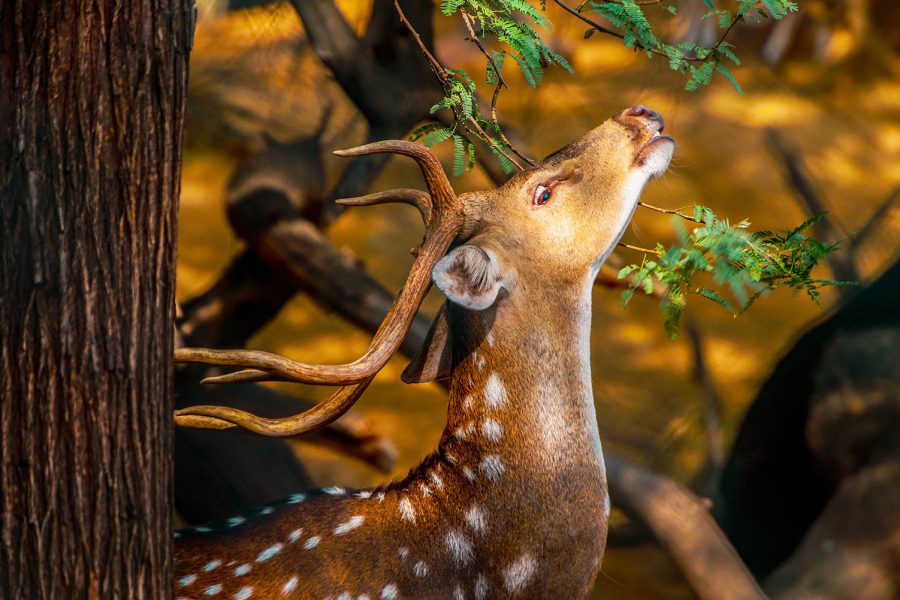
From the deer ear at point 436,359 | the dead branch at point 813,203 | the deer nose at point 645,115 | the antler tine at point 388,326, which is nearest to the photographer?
the antler tine at point 388,326

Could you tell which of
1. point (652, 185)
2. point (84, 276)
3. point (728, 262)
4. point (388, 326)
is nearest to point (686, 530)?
point (652, 185)

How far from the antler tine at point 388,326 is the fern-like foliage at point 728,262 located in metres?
0.42

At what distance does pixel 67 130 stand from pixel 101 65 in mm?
125

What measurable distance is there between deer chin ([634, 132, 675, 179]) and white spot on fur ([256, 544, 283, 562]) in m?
1.24

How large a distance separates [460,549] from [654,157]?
1.04m

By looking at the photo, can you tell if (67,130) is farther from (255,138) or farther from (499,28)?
(255,138)

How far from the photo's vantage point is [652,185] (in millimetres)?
4730

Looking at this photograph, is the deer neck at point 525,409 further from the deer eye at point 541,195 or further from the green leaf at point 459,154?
the green leaf at point 459,154

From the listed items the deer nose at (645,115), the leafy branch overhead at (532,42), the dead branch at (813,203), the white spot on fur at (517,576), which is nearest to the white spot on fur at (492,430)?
the white spot on fur at (517,576)

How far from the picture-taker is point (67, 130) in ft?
5.39

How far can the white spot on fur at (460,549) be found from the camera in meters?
2.16

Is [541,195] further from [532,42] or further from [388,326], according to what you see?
[388,326]

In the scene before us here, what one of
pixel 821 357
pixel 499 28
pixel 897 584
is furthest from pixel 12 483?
pixel 821 357

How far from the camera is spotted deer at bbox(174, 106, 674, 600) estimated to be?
6.95ft
